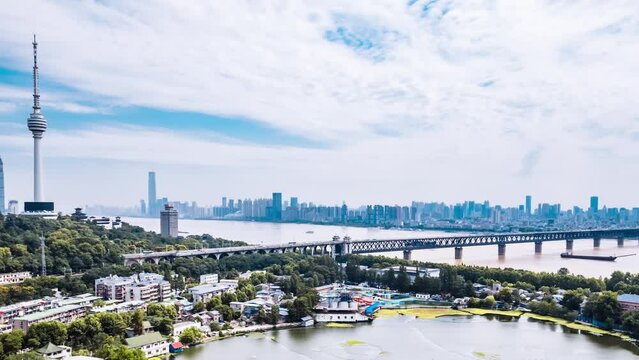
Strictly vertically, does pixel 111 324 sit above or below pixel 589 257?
above

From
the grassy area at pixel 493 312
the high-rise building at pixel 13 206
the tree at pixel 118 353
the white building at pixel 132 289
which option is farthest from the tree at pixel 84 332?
the high-rise building at pixel 13 206

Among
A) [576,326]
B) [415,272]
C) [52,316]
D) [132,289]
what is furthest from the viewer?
[415,272]

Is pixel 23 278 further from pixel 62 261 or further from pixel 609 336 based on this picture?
pixel 609 336

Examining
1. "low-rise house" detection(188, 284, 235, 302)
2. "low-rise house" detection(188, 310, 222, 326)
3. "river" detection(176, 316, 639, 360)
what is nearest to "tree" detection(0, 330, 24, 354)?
"river" detection(176, 316, 639, 360)

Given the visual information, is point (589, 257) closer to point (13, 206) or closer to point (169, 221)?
point (169, 221)

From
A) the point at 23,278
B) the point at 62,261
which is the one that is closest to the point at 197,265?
the point at 62,261

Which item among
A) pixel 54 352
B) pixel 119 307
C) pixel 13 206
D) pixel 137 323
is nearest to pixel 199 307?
pixel 119 307
